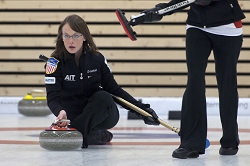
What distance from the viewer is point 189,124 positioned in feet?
11.1

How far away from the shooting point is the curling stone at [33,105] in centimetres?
635

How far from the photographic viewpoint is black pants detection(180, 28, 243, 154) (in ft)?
11.0

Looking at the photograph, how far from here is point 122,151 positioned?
141 inches

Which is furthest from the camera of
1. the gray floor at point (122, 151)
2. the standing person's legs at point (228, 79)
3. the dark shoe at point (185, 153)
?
the standing person's legs at point (228, 79)

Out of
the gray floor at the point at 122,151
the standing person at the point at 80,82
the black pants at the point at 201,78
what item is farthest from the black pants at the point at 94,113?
the black pants at the point at 201,78

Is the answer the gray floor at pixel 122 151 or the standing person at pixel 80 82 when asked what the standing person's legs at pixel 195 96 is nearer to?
the gray floor at pixel 122 151

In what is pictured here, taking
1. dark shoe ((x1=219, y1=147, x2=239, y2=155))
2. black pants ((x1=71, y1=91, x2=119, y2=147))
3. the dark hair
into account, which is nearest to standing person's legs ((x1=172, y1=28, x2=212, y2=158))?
dark shoe ((x1=219, y1=147, x2=239, y2=155))

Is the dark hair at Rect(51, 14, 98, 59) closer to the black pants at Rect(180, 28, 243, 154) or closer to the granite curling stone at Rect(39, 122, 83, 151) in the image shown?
the granite curling stone at Rect(39, 122, 83, 151)

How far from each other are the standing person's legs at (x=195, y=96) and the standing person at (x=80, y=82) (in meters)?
0.43

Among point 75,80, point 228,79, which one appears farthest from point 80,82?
point 228,79

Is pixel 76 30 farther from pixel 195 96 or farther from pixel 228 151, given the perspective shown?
pixel 228 151

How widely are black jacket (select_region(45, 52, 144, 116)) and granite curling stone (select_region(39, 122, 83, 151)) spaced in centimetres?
20

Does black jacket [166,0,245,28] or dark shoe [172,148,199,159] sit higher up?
black jacket [166,0,245,28]

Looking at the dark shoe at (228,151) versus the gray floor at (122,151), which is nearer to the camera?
the gray floor at (122,151)
